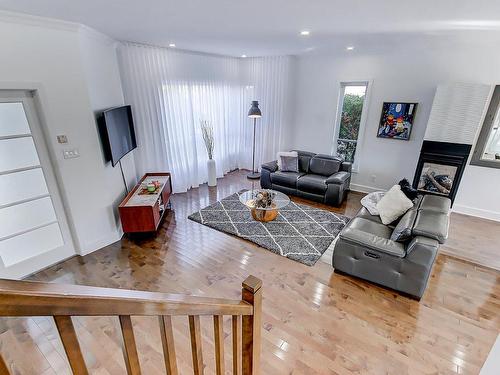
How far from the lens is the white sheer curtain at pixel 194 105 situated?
4.50 metres

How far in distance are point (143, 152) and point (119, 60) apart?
1511mm

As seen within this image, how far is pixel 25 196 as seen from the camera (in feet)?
9.45

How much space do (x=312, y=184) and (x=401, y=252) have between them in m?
2.44

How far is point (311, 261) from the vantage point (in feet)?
10.8

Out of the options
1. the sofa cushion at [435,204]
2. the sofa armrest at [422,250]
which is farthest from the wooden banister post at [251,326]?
the sofa cushion at [435,204]

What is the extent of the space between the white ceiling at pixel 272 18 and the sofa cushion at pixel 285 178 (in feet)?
7.92

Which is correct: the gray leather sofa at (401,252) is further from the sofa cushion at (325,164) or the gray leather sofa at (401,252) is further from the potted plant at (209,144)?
the potted plant at (209,144)

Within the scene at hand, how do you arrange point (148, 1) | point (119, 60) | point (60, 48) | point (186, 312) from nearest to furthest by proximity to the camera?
point (186, 312) → point (148, 1) → point (60, 48) → point (119, 60)

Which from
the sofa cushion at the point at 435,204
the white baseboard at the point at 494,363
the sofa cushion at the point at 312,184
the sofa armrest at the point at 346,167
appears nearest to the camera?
the white baseboard at the point at 494,363

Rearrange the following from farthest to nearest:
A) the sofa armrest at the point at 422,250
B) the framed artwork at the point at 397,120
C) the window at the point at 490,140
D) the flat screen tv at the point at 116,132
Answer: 1. the framed artwork at the point at 397,120
2. the window at the point at 490,140
3. the flat screen tv at the point at 116,132
4. the sofa armrest at the point at 422,250

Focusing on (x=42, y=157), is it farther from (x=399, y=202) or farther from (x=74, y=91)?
(x=399, y=202)

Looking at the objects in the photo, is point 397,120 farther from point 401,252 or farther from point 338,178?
point 401,252

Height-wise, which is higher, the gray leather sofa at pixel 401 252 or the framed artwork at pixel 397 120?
the framed artwork at pixel 397 120

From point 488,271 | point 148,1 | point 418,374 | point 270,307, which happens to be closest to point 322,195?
point 488,271
